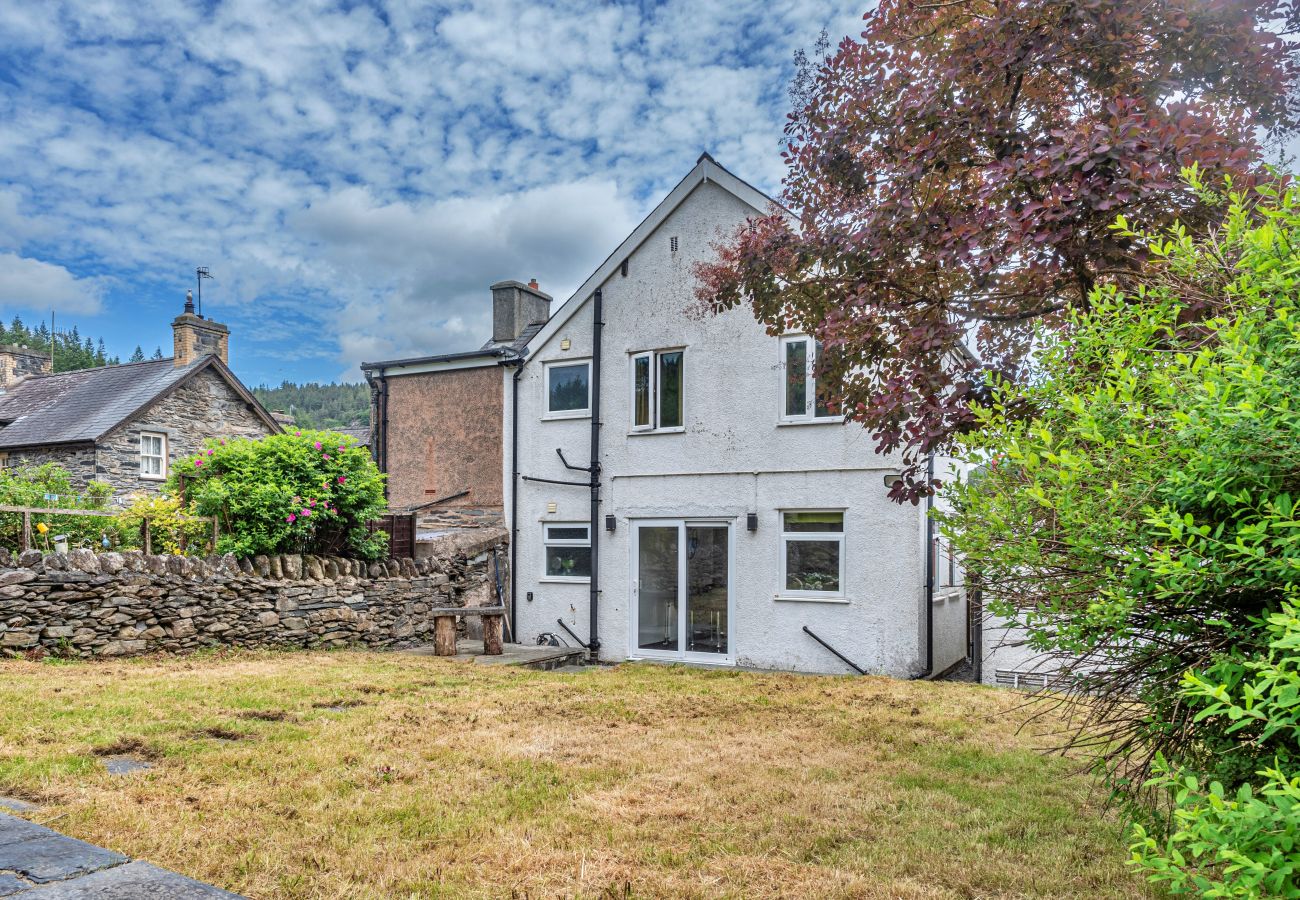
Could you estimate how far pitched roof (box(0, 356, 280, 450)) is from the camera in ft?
79.9

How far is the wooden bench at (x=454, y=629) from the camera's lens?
12578mm

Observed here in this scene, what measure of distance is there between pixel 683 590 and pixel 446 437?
277 inches

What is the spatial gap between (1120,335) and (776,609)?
381 inches

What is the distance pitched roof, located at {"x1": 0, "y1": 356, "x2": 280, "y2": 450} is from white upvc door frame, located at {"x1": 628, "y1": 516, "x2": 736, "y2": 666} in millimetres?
19084

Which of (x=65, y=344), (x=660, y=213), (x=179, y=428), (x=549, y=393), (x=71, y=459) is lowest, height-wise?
(x=71, y=459)

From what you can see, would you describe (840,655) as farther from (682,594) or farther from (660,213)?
(660,213)

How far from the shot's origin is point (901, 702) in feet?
29.5

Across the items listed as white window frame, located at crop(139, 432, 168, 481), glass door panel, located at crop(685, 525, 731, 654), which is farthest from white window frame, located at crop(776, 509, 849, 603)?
white window frame, located at crop(139, 432, 168, 481)

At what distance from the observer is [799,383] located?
12.4 metres

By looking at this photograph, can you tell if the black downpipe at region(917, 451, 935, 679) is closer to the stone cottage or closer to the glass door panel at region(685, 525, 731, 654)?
the glass door panel at region(685, 525, 731, 654)

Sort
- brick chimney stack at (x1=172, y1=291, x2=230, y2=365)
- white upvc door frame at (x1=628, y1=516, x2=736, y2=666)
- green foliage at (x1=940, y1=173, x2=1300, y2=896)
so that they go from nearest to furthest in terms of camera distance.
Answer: green foliage at (x1=940, y1=173, x2=1300, y2=896) < white upvc door frame at (x1=628, y1=516, x2=736, y2=666) < brick chimney stack at (x1=172, y1=291, x2=230, y2=365)

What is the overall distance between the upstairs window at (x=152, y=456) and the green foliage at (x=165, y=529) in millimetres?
14341

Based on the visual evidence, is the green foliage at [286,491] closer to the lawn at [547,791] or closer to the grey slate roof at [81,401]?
the lawn at [547,791]

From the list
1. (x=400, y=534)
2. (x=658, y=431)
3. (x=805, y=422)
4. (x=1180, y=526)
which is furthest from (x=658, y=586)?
(x=1180, y=526)
